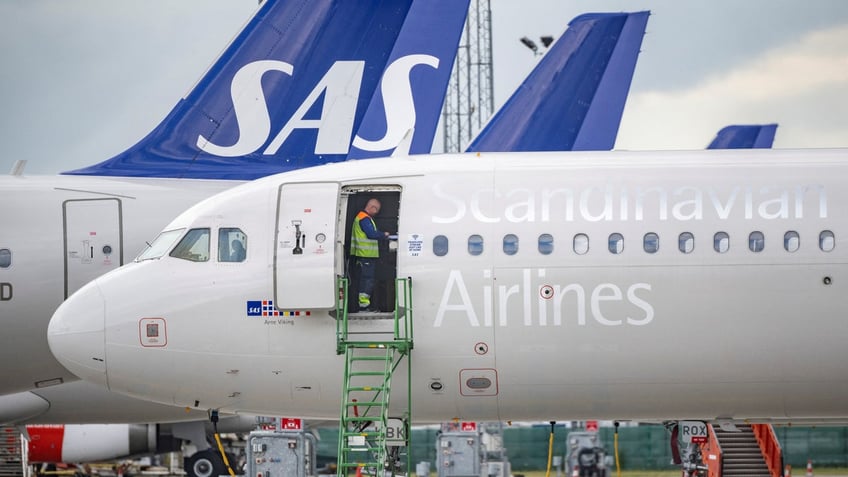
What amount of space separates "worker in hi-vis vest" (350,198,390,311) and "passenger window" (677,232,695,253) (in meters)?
3.73

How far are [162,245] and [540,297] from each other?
5010mm

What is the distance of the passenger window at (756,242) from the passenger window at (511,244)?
2843mm

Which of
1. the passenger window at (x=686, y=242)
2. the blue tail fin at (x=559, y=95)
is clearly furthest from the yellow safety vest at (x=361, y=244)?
the blue tail fin at (x=559, y=95)

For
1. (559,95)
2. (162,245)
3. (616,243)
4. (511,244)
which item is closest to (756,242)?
(616,243)

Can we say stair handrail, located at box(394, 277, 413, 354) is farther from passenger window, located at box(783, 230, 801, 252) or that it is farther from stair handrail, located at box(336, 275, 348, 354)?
passenger window, located at box(783, 230, 801, 252)

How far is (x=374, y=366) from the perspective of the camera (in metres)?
16.1

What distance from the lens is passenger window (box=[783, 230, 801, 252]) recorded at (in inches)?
618

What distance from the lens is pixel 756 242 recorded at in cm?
1571

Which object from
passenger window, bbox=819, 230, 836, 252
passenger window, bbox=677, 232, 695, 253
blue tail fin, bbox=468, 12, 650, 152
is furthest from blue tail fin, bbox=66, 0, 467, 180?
passenger window, bbox=819, 230, 836, 252

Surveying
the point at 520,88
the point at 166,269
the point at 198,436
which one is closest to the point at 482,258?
the point at 166,269

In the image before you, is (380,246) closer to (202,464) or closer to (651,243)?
(651,243)

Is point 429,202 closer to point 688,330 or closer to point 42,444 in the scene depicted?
point 688,330

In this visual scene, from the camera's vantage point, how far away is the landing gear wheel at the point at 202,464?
2959 centimetres

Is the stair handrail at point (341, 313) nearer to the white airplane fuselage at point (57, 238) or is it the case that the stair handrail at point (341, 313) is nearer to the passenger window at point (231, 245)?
the passenger window at point (231, 245)
